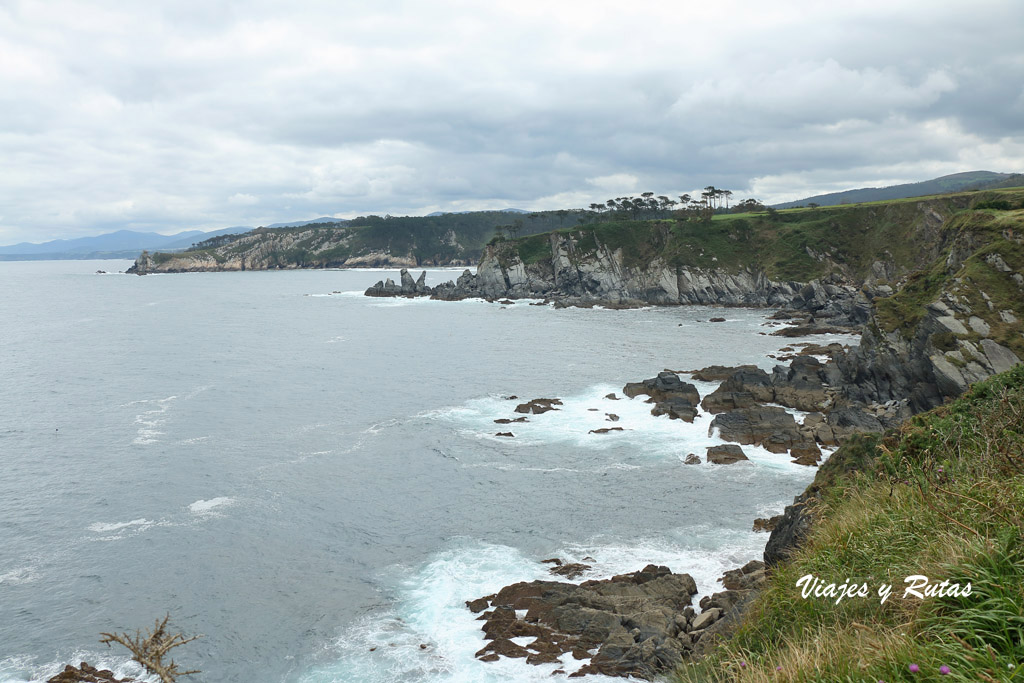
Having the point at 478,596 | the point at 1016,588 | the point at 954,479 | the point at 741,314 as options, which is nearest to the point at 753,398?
the point at 478,596

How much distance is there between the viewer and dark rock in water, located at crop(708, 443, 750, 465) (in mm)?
35688

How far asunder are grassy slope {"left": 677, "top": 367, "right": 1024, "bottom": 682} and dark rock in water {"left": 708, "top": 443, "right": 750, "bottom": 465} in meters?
22.2

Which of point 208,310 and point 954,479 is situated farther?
point 208,310

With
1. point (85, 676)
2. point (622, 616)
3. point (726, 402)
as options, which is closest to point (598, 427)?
point (726, 402)

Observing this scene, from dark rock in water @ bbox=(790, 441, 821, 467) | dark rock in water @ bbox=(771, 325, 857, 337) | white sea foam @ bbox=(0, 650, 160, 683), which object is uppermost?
dark rock in water @ bbox=(771, 325, 857, 337)

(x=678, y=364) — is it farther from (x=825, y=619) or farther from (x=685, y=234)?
(x=685, y=234)

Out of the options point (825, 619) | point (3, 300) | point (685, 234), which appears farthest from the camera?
point (3, 300)

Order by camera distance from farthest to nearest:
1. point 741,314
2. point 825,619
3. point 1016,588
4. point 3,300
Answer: point 3,300
point 741,314
point 825,619
point 1016,588

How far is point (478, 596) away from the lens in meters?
22.7

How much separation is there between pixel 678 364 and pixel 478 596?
44.8 metres

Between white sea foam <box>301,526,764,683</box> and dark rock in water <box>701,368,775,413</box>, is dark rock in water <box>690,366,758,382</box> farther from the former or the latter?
white sea foam <box>301,526,764,683</box>

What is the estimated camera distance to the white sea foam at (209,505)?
30812 millimetres

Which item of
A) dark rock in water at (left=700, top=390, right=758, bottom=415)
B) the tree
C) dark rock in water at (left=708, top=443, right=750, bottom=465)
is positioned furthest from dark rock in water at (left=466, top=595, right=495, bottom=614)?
dark rock in water at (left=700, top=390, right=758, bottom=415)

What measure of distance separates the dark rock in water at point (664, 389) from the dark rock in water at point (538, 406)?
6.73 metres
